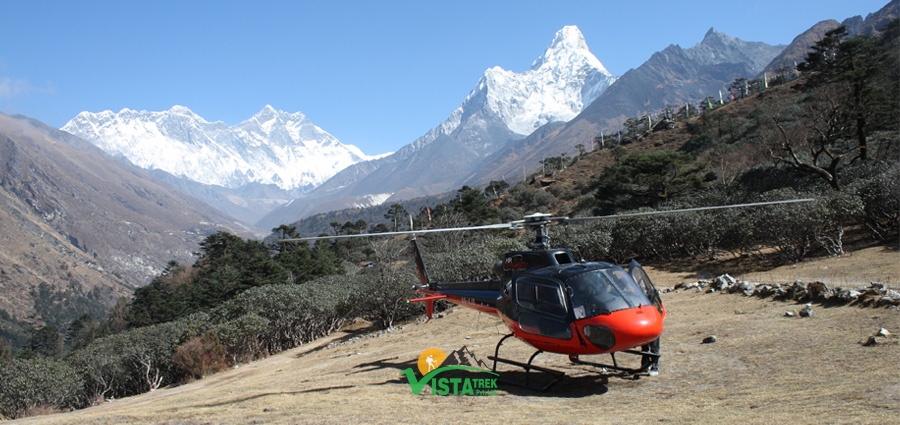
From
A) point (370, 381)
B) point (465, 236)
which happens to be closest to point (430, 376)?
point (370, 381)

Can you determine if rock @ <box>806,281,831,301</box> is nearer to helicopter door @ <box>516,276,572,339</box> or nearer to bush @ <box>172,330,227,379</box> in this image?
helicopter door @ <box>516,276,572,339</box>

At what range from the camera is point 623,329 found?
25.7ft

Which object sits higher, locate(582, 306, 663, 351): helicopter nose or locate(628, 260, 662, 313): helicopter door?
locate(628, 260, 662, 313): helicopter door

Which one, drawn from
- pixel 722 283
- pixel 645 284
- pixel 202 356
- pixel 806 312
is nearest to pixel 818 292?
pixel 806 312

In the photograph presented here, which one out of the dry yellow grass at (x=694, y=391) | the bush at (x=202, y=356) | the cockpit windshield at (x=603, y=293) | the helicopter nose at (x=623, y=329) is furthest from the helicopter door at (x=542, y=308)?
the bush at (x=202, y=356)

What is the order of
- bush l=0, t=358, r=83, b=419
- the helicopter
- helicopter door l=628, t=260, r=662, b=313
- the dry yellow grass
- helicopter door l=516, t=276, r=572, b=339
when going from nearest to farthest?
the dry yellow grass
the helicopter
helicopter door l=516, t=276, r=572, b=339
helicopter door l=628, t=260, r=662, b=313
bush l=0, t=358, r=83, b=419

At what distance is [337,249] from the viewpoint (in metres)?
85.8

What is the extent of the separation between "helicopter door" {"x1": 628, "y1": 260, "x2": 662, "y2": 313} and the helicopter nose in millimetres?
977

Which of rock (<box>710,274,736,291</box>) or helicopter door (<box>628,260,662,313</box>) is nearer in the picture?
helicopter door (<box>628,260,662,313</box>)

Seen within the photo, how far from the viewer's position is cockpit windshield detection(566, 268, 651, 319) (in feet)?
26.8

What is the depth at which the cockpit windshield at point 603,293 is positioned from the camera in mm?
8172

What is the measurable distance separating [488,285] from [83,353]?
3816cm

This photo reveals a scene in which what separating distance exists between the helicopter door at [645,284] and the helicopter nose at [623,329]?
98cm

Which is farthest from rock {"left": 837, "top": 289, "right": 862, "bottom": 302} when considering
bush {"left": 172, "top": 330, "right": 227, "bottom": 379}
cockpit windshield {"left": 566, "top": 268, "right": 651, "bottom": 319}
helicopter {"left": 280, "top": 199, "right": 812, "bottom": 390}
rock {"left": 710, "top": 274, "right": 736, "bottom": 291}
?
bush {"left": 172, "top": 330, "right": 227, "bottom": 379}
